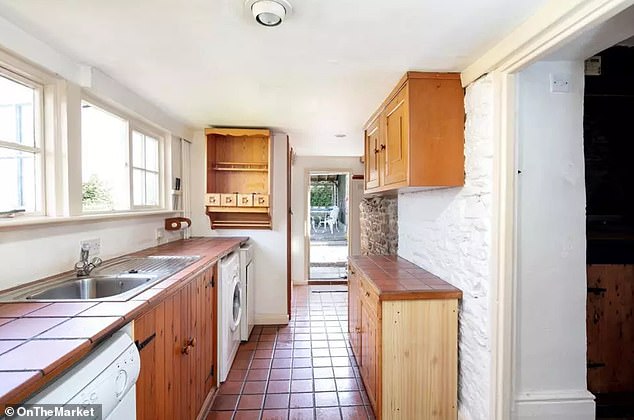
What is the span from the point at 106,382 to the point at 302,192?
14.6 ft

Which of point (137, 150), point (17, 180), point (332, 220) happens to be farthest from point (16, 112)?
point (332, 220)

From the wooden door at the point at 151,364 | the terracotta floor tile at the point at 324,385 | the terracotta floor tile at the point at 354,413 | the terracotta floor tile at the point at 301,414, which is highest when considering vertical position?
the wooden door at the point at 151,364

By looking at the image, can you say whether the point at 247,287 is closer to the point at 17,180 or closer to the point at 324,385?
the point at 324,385

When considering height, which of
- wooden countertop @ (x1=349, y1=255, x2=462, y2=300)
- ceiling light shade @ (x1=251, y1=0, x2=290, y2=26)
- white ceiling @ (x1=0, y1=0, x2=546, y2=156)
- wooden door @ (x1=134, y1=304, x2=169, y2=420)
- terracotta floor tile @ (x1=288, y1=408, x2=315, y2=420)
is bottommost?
terracotta floor tile @ (x1=288, y1=408, x2=315, y2=420)

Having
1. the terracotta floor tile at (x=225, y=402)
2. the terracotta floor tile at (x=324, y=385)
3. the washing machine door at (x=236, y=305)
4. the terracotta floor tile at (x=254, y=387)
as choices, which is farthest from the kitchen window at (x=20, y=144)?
A: the terracotta floor tile at (x=324, y=385)

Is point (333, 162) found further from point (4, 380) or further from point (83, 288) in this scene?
point (4, 380)

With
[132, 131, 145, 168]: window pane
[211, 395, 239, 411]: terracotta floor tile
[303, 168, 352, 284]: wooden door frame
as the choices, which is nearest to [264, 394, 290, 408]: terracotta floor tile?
[211, 395, 239, 411]: terracotta floor tile

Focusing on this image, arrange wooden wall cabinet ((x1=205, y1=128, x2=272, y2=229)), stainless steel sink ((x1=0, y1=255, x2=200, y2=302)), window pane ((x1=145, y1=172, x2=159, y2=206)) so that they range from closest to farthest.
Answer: stainless steel sink ((x1=0, y1=255, x2=200, y2=302)) → window pane ((x1=145, y1=172, x2=159, y2=206)) → wooden wall cabinet ((x1=205, y1=128, x2=272, y2=229))

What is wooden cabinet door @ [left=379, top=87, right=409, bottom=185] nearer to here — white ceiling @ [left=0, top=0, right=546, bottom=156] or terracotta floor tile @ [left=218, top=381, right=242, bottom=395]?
white ceiling @ [left=0, top=0, right=546, bottom=156]

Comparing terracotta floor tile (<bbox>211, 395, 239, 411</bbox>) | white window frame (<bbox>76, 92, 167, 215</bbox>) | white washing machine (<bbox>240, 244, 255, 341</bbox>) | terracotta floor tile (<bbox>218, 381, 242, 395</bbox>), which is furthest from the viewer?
white washing machine (<bbox>240, 244, 255, 341</bbox>)

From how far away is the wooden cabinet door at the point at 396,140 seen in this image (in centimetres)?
199

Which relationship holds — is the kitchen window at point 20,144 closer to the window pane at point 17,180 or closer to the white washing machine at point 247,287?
the window pane at point 17,180

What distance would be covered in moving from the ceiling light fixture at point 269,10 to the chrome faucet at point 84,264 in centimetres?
155

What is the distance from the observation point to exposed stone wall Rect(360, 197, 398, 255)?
3.92m
